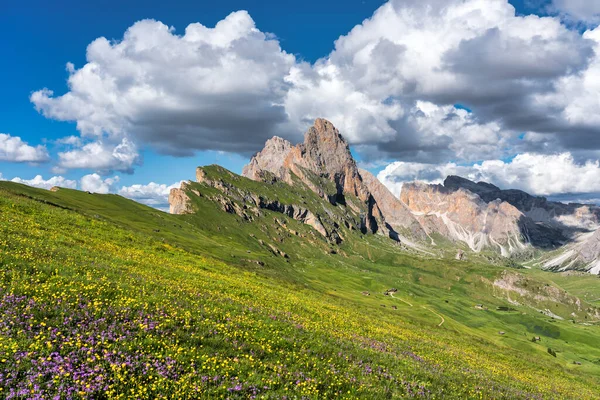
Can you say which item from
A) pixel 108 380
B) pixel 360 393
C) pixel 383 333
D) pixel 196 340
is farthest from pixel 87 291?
pixel 383 333

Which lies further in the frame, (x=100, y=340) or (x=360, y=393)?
(x=360, y=393)

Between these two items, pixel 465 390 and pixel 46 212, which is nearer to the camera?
pixel 465 390

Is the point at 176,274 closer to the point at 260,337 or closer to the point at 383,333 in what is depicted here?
the point at 260,337

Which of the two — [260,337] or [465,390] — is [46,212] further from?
[465,390]

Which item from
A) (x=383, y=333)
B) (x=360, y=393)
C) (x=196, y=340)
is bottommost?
(x=383, y=333)

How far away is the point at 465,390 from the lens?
19.5m

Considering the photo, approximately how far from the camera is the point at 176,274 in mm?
32469

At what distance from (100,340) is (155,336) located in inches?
82.7

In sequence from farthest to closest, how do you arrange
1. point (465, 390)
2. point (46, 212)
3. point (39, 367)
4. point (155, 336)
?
point (46, 212) → point (465, 390) → point (155, 336) → point (39, 367)

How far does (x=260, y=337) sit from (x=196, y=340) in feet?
12.5

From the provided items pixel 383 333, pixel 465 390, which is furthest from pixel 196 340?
pixel 383 333

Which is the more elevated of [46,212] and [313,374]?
[46,212]

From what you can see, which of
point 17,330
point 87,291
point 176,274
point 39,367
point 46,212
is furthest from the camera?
point 46,212

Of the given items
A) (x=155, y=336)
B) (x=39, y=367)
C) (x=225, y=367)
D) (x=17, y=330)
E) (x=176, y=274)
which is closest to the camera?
(x=39, y=367)
